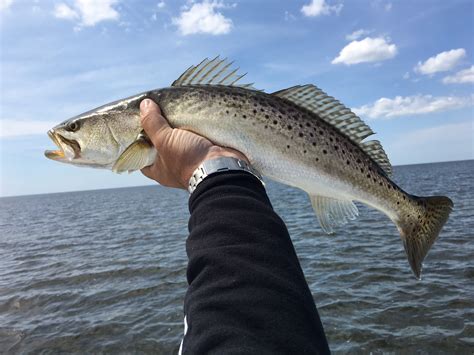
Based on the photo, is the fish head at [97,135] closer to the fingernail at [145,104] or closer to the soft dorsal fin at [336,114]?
the fingernail at [145,104]

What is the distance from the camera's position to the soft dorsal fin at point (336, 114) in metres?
3.93

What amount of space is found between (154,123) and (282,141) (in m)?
1.34

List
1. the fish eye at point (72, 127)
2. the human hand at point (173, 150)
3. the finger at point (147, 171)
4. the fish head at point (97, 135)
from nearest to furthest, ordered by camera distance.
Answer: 1. the human hand at point (173, 150)
2. the finger at point (147, 171)
3. the fish head at point (97, 135)
4. the fish eye at point (72, 127)

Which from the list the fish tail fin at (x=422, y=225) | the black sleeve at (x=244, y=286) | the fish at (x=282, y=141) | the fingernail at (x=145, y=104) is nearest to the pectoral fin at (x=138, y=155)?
the fish at (x=282, y=141)

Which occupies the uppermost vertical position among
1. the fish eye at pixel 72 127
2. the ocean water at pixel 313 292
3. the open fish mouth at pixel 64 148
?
the fish eye at pixel 72 127

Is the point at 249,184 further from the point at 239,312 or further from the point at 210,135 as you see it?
the point at 210,135

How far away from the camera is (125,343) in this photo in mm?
8938

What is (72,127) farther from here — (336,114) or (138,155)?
(336,114)

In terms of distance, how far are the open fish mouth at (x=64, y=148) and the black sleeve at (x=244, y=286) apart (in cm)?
261

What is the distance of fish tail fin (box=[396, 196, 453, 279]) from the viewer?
391cm

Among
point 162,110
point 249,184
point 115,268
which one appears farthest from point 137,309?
point 249,184

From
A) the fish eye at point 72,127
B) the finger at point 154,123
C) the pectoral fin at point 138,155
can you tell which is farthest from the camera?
the fish eye at point 72,127

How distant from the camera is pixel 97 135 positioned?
4078 mm

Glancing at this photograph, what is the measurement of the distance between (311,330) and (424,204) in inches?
121
